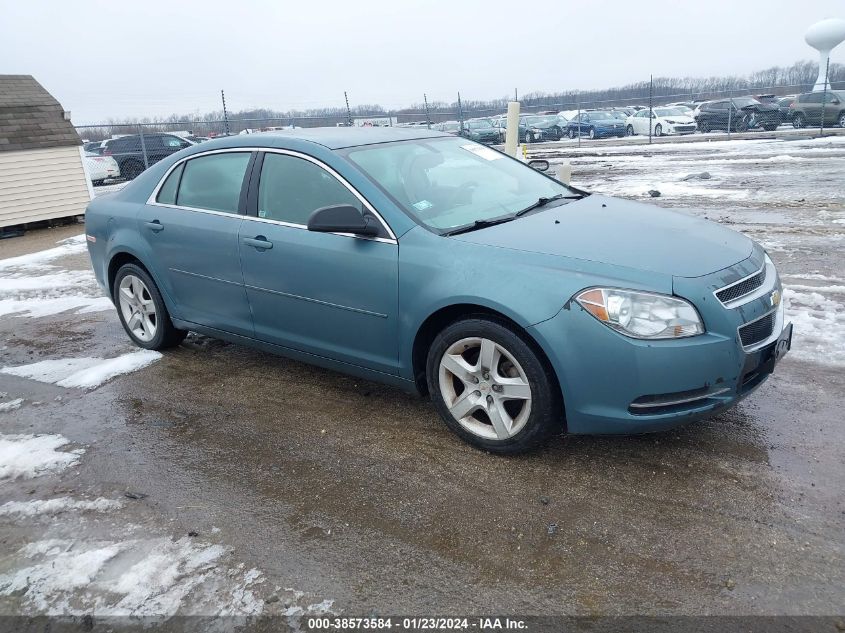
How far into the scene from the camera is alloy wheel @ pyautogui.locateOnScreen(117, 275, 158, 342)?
17.5 ft

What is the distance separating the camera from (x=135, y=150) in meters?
20.5

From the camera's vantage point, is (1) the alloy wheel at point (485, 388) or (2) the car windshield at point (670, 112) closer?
(1) the alloy wheel at point (485, 388)

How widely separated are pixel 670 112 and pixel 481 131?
9031 millimetres

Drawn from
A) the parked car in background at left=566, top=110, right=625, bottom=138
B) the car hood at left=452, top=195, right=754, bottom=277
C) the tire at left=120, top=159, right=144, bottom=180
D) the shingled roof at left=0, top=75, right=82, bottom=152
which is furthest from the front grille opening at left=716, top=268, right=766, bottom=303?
the parked car in background at left=566, top=110, right=625, bottom=138

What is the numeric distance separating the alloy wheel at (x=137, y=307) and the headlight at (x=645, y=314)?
3.66 metres

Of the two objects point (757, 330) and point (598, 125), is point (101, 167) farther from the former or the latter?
point (598, 125)

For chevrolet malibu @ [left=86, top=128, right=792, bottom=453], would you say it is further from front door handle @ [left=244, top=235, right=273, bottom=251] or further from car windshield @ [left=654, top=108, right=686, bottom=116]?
car windshield @ [left=654, top=108, right=686, bottom=116]

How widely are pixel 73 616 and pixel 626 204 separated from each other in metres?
3.64

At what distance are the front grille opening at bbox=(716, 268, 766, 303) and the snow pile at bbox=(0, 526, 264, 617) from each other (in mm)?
2371

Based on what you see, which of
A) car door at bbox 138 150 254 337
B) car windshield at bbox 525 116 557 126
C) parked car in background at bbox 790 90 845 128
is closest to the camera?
car door at bbox 138 150 254 337

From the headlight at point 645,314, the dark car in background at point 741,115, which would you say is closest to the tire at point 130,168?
the headlight at point 645,314

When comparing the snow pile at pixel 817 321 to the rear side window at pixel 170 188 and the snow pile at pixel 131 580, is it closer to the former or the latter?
the snow pile at pixel 131 580

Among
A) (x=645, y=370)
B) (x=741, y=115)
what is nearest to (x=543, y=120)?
(x=741, y=115)

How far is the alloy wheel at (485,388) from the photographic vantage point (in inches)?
131
